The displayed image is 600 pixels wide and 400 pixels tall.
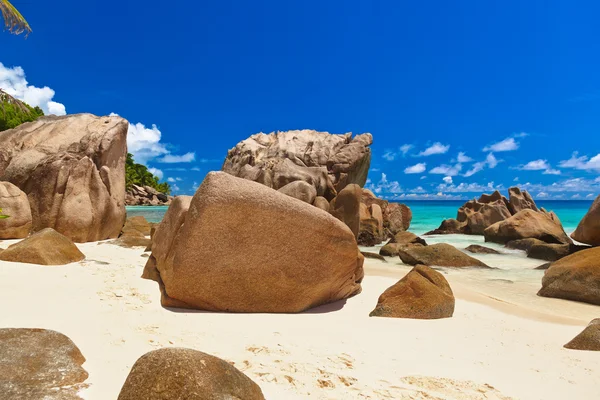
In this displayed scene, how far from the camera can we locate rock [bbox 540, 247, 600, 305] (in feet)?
21.0

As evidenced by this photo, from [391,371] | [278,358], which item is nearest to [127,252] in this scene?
[278,358]

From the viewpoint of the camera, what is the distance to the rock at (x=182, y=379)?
6.45ft

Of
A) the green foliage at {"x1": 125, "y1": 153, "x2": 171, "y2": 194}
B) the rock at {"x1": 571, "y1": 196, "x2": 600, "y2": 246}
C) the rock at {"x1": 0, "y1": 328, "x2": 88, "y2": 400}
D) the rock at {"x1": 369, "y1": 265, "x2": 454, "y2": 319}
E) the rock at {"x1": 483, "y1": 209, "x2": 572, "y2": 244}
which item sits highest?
the green foliage at {"x1": 125, "y1": 153, "x2": 171, "y2": 194}

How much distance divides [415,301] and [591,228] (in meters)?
8.55

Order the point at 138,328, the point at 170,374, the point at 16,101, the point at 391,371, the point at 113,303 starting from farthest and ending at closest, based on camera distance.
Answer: the point at 16,101
the point at 113,303
the point at 138,328
the point at 391,371
the point at 170,374

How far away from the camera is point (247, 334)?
3504 mm

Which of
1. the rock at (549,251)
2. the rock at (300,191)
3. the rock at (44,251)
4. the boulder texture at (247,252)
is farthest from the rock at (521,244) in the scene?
the rock at (44,251)

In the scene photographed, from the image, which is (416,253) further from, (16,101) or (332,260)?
(16,101)

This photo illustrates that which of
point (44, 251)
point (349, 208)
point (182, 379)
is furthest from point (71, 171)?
point (349, 208)

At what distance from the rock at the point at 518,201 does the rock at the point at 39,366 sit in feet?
90.6

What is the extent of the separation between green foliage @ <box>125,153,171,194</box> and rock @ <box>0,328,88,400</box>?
6505 cm

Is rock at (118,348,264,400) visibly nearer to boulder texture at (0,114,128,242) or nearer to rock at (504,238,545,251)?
boulder texture at (0,114,128,242)

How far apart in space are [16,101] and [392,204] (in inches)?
737

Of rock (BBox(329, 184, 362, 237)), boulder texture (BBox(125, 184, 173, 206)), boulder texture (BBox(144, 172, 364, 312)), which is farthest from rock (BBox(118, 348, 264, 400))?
boulder texture (BBox(125, 184, 173, 206))
